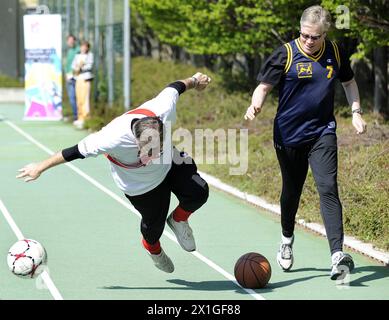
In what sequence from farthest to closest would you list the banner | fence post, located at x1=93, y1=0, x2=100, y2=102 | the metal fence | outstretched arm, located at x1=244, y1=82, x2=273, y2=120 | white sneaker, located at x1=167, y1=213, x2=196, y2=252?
fence post, located at x1=93, y1=0, x2=100, y2=102, the banner, the metal fence, white sneaker, located at x1=167, y1=213, x2=196, y2=252, outstretched arm, located at x1=244, y1=82, x2=273, y2=120

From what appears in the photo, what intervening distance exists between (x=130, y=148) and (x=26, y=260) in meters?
1.30

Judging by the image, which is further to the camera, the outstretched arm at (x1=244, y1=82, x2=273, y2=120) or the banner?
the banner

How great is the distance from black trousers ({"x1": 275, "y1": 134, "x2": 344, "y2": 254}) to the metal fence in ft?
54.3

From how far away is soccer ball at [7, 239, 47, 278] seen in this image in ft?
27.8

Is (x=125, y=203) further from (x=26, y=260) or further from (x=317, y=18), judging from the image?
(x=317, y=18)

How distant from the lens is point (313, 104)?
29.0 feet

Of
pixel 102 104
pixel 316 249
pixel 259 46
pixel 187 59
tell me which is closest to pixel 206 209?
pixel 316 249

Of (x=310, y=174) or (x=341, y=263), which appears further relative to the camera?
(x=310, y=174)

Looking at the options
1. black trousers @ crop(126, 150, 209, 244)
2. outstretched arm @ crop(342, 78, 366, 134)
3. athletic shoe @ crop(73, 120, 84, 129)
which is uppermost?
outstretched arm @ crop(342, 78, 366, 134)

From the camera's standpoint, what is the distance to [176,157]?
29.2ft

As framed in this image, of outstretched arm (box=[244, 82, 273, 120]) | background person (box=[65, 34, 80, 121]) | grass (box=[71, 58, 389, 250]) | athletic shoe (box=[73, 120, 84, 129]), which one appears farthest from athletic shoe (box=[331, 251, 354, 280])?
background person (box=[65, 34, 80, 121])

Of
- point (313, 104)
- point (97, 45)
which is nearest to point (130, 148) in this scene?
point (313, 104)

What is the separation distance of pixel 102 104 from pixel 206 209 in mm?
13794

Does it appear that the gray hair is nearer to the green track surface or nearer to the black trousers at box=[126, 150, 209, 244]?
the black trousers at box=[126, 150, 209, 244]
